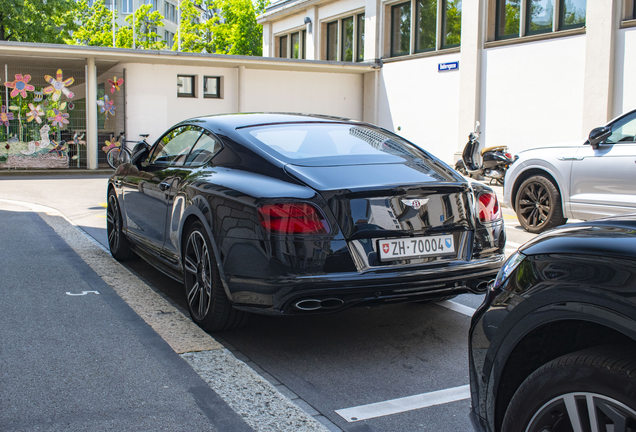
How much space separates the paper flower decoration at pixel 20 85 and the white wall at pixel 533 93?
13586mm

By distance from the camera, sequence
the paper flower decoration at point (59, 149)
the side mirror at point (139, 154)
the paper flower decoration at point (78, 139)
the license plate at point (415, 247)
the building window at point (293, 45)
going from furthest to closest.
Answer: the building window at point (293, 45)
the paper flower decoration at point (78, 139)
the paper flower decoration at point (59, 149)
the side mirror at point (139, 154)
the license plate at point (415, 247)

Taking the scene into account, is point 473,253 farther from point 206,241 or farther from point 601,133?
point 601,133

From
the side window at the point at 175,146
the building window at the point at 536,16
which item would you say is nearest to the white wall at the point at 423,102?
the building window at the point at 536,16

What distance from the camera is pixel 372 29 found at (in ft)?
81.4

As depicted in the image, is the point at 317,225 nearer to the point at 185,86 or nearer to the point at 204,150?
the point at 204,150

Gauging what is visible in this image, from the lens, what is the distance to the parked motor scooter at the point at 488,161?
591 inches

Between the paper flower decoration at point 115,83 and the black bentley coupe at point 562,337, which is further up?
the paper flower decoration at point 115,83

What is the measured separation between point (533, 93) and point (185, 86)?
37.2 ft

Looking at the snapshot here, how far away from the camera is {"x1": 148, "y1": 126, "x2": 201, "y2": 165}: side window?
17.0 feet

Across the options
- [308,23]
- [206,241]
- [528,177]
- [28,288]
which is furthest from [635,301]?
[308,23]

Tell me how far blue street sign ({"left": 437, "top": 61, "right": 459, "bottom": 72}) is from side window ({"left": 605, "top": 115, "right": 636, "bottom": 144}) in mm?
13552

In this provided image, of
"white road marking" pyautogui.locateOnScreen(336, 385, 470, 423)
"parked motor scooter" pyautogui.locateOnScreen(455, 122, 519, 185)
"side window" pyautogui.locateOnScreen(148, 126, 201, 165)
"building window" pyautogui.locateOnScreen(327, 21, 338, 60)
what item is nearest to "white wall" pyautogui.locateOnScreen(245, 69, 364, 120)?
"building window" pyautogui.locateOnScreen(327, 21, 338, 60)

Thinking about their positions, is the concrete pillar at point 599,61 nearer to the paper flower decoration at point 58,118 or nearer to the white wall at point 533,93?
the white wall at point 533,93

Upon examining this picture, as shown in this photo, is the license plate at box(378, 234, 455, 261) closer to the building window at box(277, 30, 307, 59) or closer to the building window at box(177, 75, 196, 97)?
the building window at box(177, 75, 196, 97)
